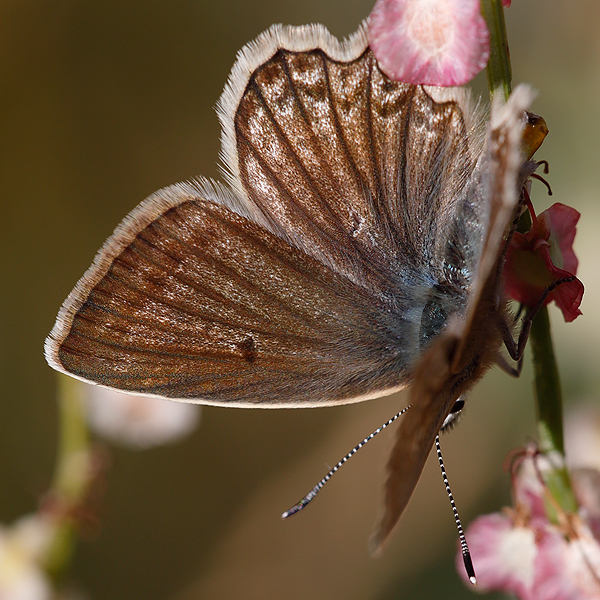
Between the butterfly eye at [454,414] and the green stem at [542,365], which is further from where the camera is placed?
the butterfly eye at [454,414]

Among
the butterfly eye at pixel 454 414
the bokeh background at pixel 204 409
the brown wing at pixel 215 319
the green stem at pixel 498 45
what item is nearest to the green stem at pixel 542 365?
the green stem at pixel 498 45

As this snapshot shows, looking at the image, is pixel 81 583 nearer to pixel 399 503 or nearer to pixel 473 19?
pixel 399 503

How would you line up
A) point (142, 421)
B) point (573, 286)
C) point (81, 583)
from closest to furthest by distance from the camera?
point (573, 286) → point (142, 421) → point (81, 583)

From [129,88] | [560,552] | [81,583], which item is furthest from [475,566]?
[129,88]

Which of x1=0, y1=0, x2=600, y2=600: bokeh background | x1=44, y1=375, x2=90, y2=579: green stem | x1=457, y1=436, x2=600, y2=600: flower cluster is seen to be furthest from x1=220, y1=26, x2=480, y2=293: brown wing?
x1=0, y1=0, x2=600, y2=600: bokeh background

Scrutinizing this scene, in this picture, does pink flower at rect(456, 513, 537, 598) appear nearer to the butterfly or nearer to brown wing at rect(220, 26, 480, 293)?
the butterfly

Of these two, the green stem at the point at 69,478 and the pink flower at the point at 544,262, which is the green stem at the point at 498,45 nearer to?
the pink flower at the point at 544,262

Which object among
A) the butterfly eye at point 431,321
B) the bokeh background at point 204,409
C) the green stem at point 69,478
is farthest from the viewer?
the bokeh background at point 204,409

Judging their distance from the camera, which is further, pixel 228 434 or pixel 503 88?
pixel 228 434
